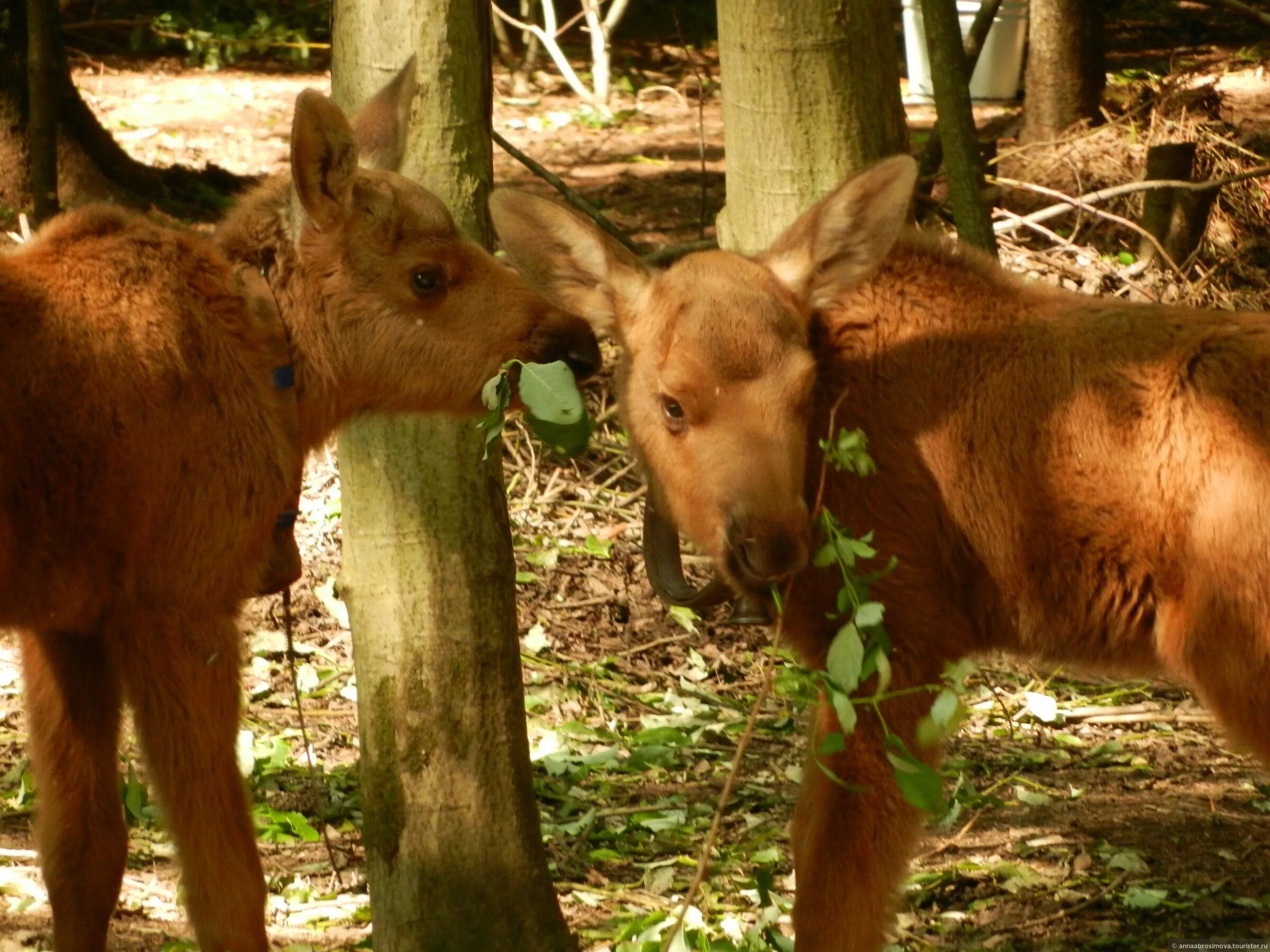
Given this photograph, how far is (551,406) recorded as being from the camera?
4848 millimetres

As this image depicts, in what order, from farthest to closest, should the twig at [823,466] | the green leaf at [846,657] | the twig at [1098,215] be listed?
the twig at [1098,215] < the twig at [823,466] < the green leaf at [846,657]

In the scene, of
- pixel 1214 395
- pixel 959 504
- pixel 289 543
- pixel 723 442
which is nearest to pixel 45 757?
pixel 289 543

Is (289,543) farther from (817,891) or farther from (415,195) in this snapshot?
(817,891)

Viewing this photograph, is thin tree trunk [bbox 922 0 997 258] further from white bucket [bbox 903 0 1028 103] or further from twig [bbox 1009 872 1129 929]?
white bucket [bbox 903 0 1028 103]

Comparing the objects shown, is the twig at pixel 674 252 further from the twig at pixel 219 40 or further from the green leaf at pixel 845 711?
the twig at pixel 219 40

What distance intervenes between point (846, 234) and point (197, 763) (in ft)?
9.25

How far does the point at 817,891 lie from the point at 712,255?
225cm

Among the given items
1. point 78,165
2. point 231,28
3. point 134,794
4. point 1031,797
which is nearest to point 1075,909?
point 1031,797

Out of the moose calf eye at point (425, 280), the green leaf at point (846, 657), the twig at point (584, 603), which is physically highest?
the moose calf eye at point (425, 280)

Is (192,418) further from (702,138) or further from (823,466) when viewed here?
(702,138)

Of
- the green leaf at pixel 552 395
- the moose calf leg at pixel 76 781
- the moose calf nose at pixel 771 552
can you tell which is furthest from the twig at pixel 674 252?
the moose calf leg at pixel 76 781

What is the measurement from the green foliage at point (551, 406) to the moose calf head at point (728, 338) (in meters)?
0.36

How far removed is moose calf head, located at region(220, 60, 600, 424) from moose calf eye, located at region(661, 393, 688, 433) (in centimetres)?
55

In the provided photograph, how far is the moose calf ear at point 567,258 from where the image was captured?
5.51 m
